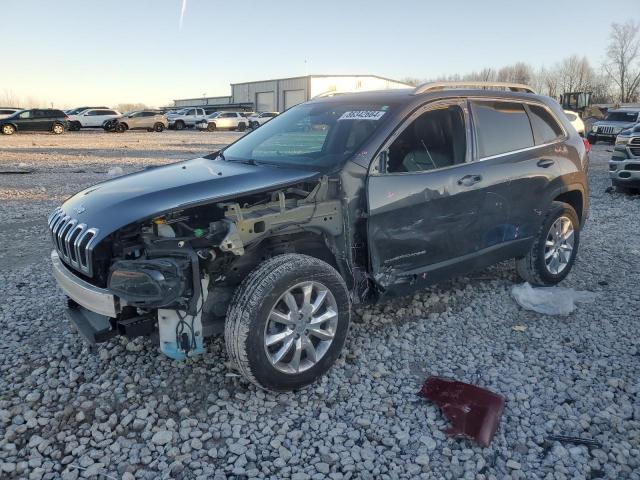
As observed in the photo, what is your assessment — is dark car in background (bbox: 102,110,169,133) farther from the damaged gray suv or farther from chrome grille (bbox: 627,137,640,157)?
the damaged gray suv

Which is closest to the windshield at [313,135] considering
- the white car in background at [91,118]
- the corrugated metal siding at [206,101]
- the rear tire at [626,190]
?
the rear tire at [626,190]

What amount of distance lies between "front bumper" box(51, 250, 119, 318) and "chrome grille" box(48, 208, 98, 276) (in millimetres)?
76

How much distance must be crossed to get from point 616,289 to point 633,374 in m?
1.79

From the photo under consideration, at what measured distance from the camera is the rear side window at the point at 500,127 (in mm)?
4314

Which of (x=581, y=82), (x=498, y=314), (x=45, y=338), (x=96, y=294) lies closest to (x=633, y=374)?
(x=498, y=314)

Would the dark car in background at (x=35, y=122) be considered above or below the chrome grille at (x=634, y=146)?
above

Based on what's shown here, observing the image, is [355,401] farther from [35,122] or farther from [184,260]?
[35,122]

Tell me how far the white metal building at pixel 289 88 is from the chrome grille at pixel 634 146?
1755 inches

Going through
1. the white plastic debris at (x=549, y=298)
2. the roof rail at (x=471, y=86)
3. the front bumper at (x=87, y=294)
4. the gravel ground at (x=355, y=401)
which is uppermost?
the roof rail at (x=471, y=86)

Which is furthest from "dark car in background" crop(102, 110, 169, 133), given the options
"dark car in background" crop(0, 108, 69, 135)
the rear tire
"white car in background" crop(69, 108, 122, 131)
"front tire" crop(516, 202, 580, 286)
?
"front tire" crop(516, 202, 580, 286)

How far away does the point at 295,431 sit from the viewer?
2900 mm

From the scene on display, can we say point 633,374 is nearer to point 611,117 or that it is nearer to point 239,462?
point 239,462

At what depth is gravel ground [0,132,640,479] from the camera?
105 inches

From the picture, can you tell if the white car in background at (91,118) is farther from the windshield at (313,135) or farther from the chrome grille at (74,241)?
the chrome grille at (74,241)
